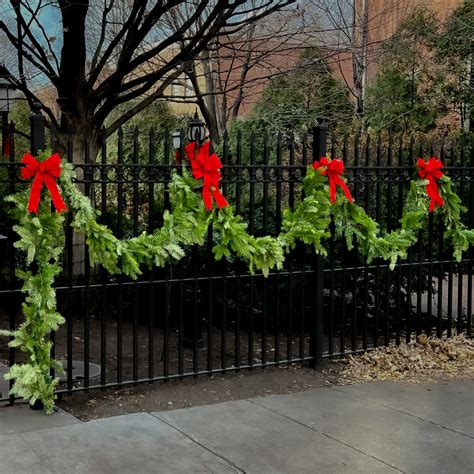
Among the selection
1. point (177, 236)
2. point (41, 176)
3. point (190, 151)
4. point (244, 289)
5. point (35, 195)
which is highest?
point (190, 151)

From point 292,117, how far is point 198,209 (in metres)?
12.4

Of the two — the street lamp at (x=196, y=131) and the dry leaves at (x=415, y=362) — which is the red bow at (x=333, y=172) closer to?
the street lamp at (x=196, y=131)

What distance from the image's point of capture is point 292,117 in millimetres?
18250

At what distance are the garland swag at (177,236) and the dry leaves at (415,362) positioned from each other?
0.93m

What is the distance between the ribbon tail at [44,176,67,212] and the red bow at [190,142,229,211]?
1.16 m

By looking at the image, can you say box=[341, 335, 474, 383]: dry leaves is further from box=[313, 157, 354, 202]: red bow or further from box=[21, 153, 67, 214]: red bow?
box=[21, 153, 67, 214]: red bow

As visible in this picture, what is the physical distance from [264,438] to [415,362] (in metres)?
2.55

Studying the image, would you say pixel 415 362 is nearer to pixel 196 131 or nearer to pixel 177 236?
pixel 177 236

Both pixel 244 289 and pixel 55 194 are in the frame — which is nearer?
pixel 55 194

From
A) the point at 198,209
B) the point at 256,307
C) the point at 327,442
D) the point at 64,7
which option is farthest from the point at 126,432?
the point at 64,7

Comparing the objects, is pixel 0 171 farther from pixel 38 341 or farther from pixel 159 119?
pixel 159 119

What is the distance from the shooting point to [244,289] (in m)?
8.41

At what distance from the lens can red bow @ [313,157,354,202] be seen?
6723mm

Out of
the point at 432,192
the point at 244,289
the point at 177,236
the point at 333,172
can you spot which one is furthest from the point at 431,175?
the point at 177,236
